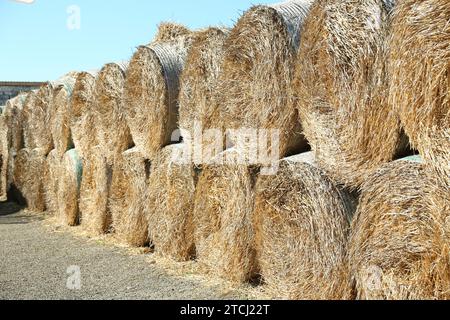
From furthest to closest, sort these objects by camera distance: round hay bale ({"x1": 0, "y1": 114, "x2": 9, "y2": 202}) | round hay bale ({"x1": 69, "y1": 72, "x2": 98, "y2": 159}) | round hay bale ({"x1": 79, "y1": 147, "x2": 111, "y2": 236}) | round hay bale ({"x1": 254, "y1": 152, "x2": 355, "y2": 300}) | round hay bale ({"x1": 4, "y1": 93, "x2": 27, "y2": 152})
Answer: round hay bale ({"x1": 0, "y1": 114, "x2": 9, "y2": 202}) → round hay bale ({"x1": 4, "y1": 93, "x2": 27, "y2": 152}) → round hay bale ({"x1": 69, "y1": 72, "x2": 98, "y2": 159}) → round hay bale ({"x1": 79, "y1": 147, "x2": 111, "y2": 236}) → round hay bale ({"x1": 254, "y1": 152, "x2": 355, "y2": 300})

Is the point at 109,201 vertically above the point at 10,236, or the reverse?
the point at 109,201

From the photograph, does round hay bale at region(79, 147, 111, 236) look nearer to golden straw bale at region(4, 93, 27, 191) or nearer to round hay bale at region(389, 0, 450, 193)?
golden straw bale at region(4, 93, 27, 191)

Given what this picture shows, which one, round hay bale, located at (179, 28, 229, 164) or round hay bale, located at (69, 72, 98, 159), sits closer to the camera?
round hay bale, located at (179, 28, 229, 164)

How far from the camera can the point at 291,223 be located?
377cm

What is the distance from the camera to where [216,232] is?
15.3 feet

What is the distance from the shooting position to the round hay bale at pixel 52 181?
26.9 feet

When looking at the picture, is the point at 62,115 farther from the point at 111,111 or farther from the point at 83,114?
the point at 111,111

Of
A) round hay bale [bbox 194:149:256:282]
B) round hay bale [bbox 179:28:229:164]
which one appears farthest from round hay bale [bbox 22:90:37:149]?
round hay bale [bbox 194:149:256:282]

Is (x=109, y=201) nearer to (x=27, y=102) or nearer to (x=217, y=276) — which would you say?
(x=217, y=276)

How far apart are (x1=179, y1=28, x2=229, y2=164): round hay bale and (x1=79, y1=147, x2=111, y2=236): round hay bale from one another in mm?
1854

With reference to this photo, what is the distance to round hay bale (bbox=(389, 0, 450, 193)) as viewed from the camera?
264 centimetres
